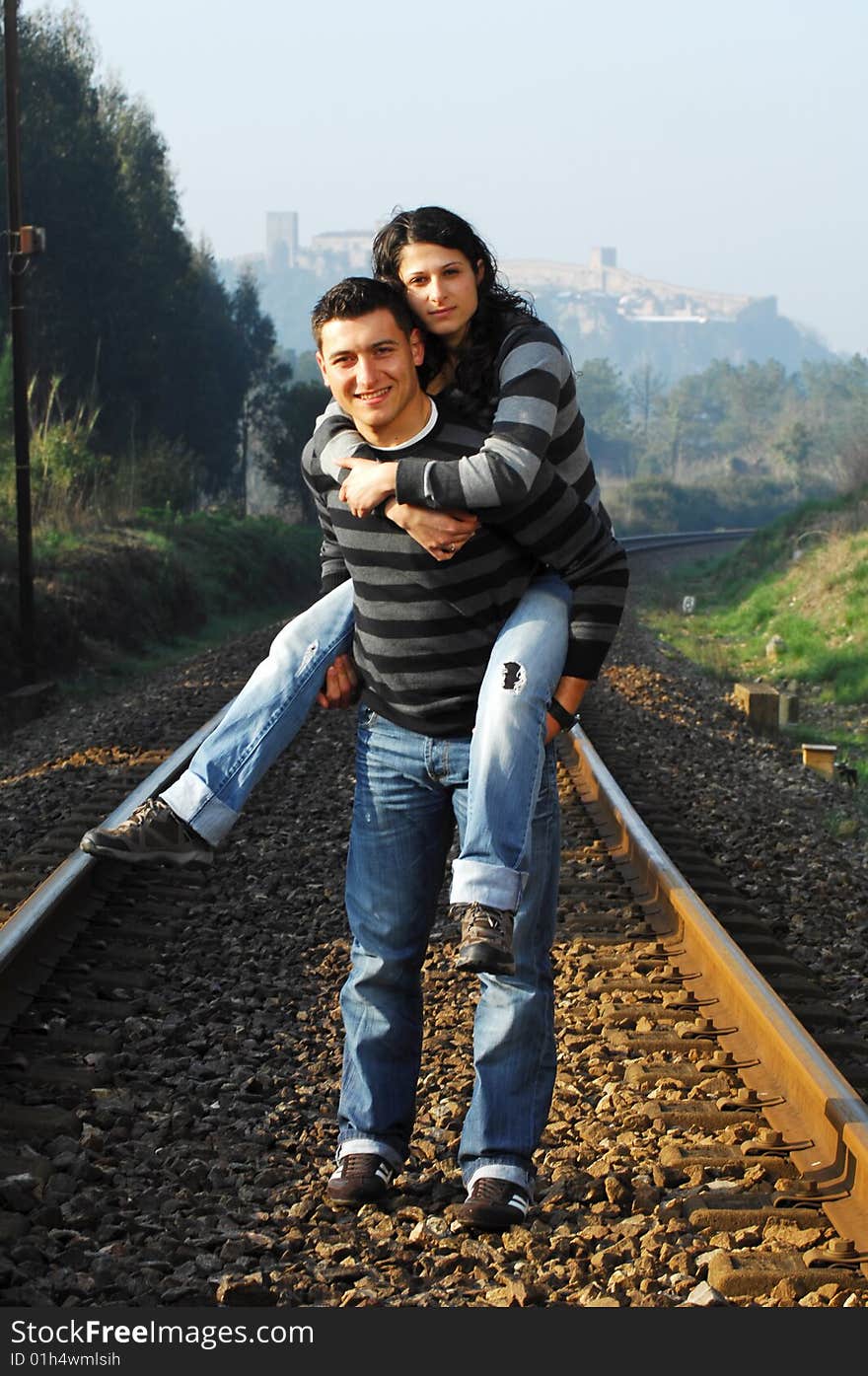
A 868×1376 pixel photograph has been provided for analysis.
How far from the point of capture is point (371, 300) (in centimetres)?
330

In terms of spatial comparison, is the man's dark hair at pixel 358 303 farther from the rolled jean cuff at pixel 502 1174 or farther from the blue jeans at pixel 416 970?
the rolled jean cuff at pixel 502 1174

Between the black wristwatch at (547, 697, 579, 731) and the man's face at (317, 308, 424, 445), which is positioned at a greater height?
the man's face at (317, 308, 424, 445)

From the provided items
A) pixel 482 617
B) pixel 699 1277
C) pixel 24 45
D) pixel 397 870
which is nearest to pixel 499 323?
pixel 482 617

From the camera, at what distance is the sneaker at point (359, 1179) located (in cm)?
360

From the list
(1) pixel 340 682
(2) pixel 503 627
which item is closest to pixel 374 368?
(2) pixel 503 627

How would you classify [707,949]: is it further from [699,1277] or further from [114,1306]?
[114,1306]

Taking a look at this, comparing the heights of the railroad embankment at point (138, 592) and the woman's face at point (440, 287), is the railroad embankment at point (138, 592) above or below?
below

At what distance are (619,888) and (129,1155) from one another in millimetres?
2986

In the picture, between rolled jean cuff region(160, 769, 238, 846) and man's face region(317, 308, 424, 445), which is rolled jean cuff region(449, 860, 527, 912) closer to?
rolled jean cuff region(160, 769, 238, 846)

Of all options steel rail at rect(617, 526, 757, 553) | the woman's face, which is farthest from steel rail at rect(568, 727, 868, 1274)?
steel rail at rect(617, 526, 757, 553)

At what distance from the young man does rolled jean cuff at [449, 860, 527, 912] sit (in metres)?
0.15

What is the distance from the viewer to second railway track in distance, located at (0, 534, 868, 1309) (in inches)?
130

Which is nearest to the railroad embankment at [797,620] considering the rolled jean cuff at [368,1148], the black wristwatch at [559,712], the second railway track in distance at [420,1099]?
the second railway track in distance at [420,1099]

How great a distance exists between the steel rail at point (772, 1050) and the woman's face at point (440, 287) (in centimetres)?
193
